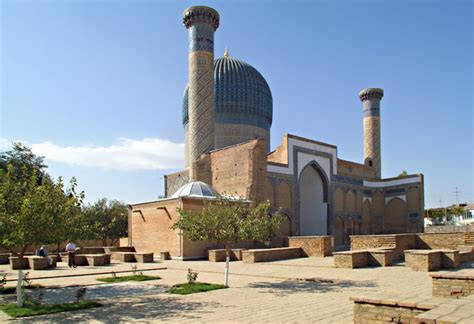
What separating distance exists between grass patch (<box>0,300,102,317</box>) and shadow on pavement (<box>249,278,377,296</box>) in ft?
12.2

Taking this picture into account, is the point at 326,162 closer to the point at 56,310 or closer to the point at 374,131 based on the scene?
the point at 374,131

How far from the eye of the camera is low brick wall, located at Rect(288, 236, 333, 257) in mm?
18953

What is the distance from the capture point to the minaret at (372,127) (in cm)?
4247

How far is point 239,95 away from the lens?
36469 millimetres

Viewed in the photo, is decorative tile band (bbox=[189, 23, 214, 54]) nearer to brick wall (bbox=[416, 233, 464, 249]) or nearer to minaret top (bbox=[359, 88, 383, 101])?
minaret top (bbox=[359, 88, 383, 101])

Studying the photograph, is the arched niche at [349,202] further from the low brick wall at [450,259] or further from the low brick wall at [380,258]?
the low brick wall at [450,259]

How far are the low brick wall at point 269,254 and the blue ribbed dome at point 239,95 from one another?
18236 mm

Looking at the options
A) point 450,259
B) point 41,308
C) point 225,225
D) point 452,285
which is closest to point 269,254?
point 450,259

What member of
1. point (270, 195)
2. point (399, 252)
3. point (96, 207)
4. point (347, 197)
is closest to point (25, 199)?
point (399, 252)

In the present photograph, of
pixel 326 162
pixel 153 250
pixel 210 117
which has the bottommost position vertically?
pixel 153 250

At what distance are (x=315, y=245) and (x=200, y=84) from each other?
50.7 ft

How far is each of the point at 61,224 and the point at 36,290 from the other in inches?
126

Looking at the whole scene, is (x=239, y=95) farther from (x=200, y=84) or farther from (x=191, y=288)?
(x=191, y=288)

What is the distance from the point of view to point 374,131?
4291 centimetres
